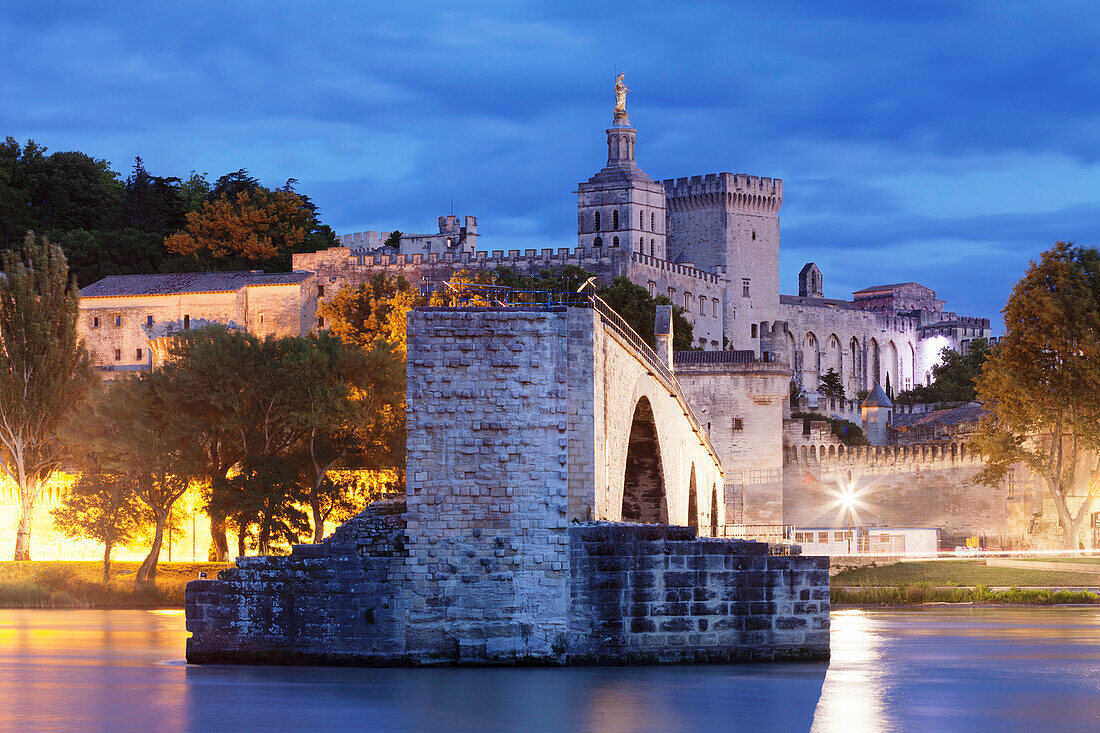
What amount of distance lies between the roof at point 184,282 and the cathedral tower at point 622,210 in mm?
18608

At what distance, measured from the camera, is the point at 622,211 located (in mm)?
90625

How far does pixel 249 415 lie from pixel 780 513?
25.5 meters

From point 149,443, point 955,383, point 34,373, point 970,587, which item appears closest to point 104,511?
point 149,443

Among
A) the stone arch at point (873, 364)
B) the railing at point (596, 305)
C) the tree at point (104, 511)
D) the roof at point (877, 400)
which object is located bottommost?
the tree at point (104, 511)

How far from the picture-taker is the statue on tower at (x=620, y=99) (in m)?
92.6

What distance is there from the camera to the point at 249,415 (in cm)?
4475

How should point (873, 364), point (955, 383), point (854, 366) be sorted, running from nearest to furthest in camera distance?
point (955, 383)
point (854, 366)
point (873, 364)

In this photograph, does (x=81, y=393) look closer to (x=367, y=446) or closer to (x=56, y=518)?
(x=56, y=518)

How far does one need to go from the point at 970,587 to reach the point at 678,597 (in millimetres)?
20868

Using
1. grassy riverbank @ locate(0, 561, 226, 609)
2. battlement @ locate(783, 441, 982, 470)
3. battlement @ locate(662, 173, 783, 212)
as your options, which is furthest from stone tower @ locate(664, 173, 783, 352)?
grassy riverbank @ locate(0, 561, 226, 609)

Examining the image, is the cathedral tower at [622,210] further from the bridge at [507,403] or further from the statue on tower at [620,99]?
the bridge at [507,403]

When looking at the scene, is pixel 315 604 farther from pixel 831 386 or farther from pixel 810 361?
pixel 810 361

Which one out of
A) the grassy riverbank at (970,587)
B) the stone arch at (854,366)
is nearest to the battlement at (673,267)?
the stone arch at (854,366)

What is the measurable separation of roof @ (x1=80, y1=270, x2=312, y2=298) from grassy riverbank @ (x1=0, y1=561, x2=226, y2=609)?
32228 mm
